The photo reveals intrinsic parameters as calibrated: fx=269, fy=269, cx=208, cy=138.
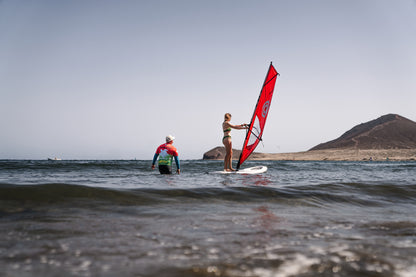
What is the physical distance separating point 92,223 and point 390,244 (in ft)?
10.4

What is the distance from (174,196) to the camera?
5.26 metres

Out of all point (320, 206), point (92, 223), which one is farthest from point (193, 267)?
point (320, 206)

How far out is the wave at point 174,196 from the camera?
4613mm

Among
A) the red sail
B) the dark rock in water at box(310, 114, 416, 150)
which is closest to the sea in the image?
the red sail

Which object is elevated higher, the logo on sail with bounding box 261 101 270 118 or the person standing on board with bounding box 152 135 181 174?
the logo on sail with bounding box 261 101 270 118

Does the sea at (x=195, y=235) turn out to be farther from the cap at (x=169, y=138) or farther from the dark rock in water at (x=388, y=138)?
the dark rock in water at (x=388, y=138)

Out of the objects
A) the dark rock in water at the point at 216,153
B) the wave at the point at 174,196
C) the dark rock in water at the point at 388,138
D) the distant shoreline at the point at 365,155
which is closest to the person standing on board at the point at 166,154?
the wave at the point at 174,196

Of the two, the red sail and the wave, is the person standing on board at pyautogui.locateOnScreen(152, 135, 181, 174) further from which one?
the wave

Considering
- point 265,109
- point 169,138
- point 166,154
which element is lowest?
point 166,154

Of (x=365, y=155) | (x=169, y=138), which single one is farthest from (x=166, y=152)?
(x=365, y=155)

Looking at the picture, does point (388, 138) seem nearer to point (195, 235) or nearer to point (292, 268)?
point (195, 235)

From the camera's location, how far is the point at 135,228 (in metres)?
3.01

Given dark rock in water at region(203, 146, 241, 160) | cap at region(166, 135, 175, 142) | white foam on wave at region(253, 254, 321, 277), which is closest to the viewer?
white foam on wave at region(253, 254, 321, 277)

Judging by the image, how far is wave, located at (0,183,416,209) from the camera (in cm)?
461
